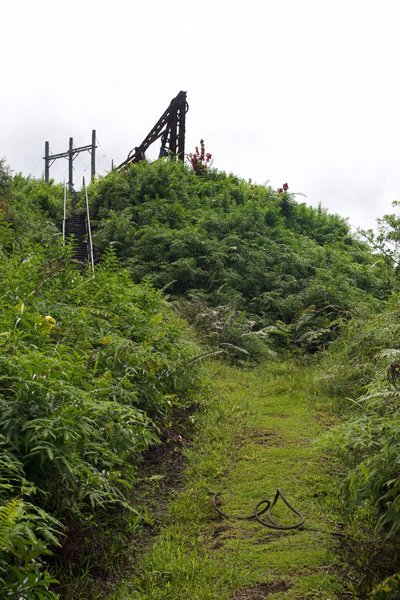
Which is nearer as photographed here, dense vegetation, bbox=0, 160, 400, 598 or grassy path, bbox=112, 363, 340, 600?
dense vegetation, bbox=0, 160, 400, 598

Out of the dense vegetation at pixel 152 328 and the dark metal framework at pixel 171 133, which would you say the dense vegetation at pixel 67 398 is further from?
the dark metal framework at pixel 171 133

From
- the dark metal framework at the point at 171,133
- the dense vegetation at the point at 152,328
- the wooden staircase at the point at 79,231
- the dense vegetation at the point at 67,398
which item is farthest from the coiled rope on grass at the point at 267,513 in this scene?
the dark metal framework at the point at 171,133

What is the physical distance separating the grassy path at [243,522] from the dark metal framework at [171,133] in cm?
1620

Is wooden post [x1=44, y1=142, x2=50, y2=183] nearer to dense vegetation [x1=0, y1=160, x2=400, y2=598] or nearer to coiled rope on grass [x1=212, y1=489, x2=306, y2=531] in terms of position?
dense vegetation [x1=0, y1=160, x2=400, y2=598]

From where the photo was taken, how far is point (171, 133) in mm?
23469

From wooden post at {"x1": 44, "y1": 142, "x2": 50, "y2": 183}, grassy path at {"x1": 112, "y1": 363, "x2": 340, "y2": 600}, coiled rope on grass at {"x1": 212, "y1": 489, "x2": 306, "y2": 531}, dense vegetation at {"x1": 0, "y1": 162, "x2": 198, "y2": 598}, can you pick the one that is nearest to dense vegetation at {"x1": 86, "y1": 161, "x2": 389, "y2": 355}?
dense vegetation at {"x1": 0, "y1": 162, "x2": 198, "y2": 598}

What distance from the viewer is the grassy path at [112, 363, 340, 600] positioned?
392 cm

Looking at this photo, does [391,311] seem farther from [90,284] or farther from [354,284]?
[354,284]

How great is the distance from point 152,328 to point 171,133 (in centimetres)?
1688

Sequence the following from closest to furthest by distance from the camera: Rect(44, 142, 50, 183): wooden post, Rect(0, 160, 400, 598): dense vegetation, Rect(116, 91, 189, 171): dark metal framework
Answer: Rect(0, 160, 400, 598): dense vegetation → Rect(116, 91, 189, 171): dark metal framework → Rect(44, 142, 50, 183): wooden post

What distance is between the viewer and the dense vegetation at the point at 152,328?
3797mm

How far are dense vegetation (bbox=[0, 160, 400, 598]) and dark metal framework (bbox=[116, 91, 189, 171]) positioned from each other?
2232 mm

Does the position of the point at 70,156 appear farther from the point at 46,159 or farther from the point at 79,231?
the point at 79,231

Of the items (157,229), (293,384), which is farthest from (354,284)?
(293,384)
